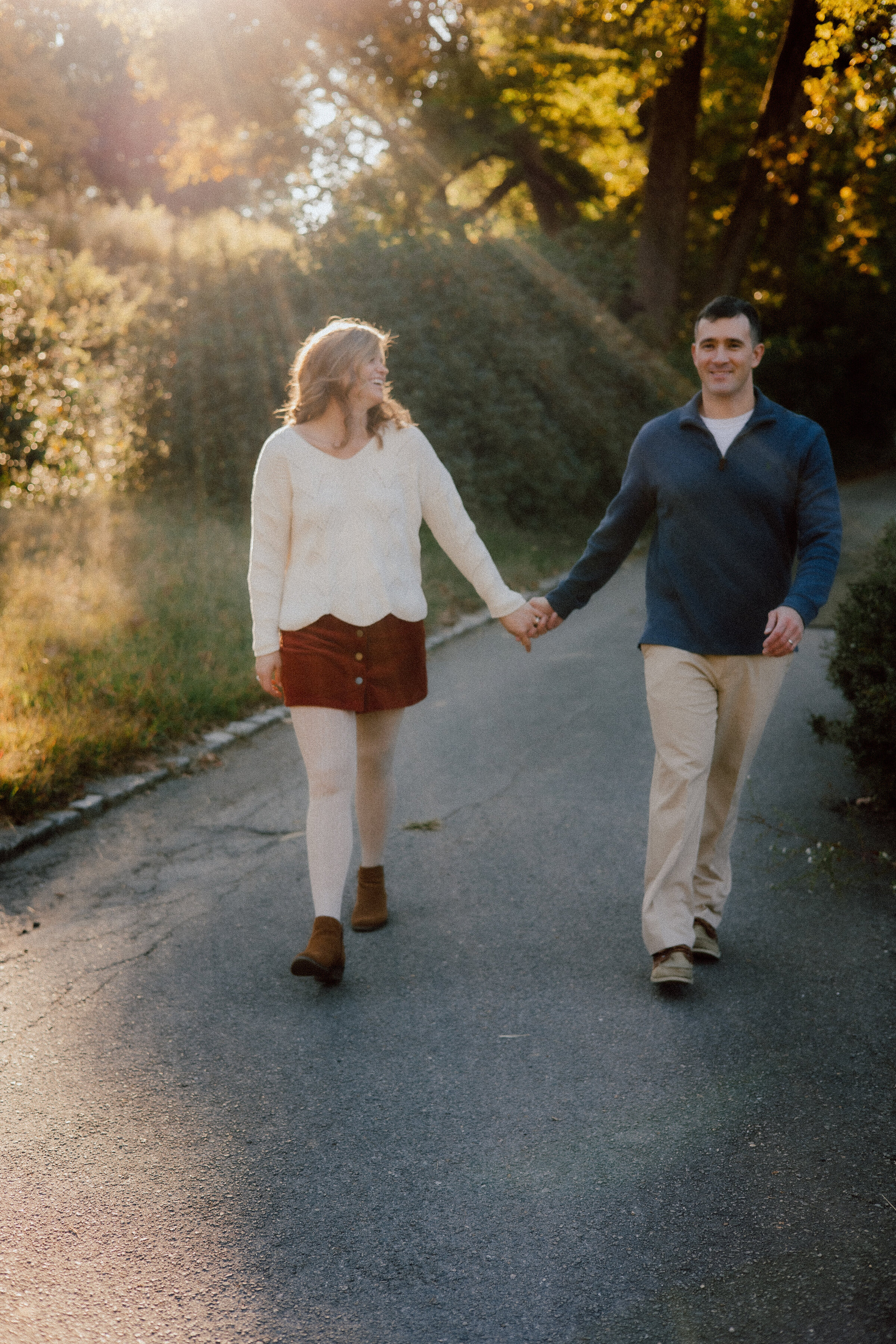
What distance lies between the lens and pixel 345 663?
4.12m

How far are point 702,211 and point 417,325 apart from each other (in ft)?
52.5

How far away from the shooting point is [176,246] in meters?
15.3

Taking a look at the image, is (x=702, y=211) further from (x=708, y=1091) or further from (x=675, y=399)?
(x=708, y=1091)

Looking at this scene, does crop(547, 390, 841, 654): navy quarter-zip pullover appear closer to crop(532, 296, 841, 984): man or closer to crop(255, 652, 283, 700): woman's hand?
crop(532, 296, 841, 984): man

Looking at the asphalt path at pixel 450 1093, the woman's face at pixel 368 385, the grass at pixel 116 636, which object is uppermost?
the woman's face at pixel 368 385

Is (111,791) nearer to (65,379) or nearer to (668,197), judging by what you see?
(65,379)

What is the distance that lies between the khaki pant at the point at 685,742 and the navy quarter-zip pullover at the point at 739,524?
0.09 m

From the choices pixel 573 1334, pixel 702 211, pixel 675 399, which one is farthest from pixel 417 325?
pixel 702 211

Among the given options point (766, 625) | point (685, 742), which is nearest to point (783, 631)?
point (766, 625)

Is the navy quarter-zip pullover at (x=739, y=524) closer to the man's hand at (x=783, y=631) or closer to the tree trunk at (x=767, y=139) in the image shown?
the man's hand at (x=783, y=631)

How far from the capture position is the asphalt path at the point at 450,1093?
8.69 ft

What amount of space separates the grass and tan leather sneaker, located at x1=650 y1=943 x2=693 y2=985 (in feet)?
10.7

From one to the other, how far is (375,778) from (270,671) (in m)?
0.69

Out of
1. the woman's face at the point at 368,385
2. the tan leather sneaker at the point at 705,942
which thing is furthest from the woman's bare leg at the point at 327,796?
the tan leather sneaker at the point at 705,942
